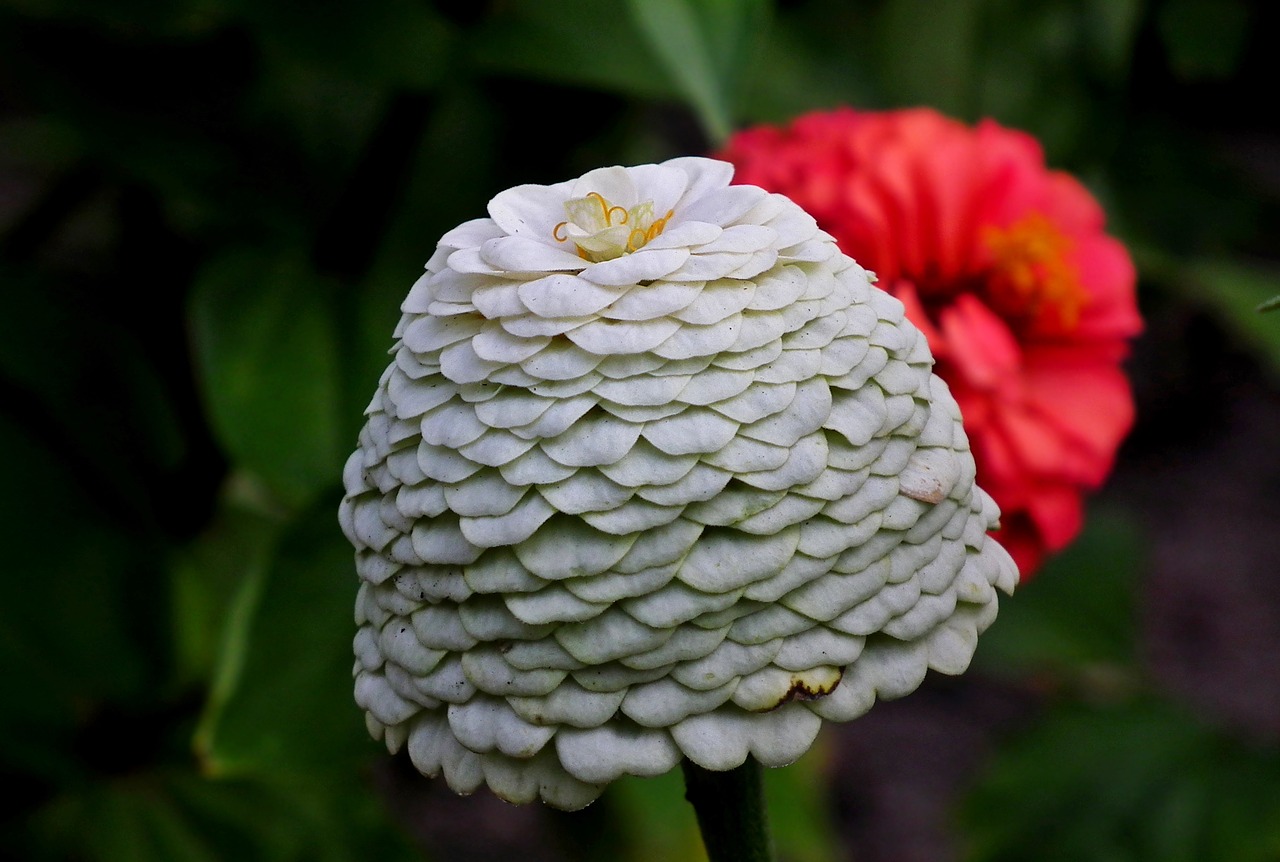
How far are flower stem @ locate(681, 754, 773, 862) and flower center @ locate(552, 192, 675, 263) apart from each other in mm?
136

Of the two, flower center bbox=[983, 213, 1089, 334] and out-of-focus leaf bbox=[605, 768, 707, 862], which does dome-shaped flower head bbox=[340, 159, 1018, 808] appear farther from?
out-of-focus leaf bbox=[605, 768, 707, 862]

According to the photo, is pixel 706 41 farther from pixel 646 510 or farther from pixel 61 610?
pixel 61 610

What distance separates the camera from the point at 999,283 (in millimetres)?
564

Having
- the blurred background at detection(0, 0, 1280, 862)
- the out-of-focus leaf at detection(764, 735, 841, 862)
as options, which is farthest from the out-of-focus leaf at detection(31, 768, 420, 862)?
the out-of-focus leaf at detection(764, 735, 841, 862)

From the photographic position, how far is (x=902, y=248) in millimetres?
543

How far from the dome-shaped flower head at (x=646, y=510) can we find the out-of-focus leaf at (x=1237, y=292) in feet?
2.78

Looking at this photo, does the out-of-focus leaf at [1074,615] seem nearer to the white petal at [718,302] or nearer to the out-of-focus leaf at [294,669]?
the out-of-focus leaf at [294,669]

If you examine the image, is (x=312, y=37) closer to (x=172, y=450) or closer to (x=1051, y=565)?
(x=172, y=450)

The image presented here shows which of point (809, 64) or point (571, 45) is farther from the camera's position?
point (809, 64)

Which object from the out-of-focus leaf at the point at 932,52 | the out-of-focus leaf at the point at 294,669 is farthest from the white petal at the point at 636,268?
the out-of-focus leaf at the point at 932,52

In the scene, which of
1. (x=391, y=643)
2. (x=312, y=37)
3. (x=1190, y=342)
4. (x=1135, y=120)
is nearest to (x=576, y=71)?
(x=312, y=37)

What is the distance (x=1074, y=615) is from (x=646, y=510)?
101 cm

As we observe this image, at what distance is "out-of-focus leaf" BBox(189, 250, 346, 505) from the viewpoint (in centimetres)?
71

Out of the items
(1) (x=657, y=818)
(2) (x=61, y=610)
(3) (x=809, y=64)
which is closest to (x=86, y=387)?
(2) (x=61, y=610)
